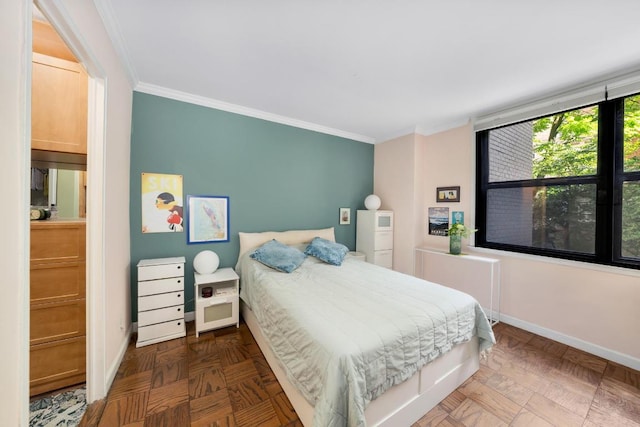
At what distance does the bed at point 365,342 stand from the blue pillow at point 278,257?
6.6 inches

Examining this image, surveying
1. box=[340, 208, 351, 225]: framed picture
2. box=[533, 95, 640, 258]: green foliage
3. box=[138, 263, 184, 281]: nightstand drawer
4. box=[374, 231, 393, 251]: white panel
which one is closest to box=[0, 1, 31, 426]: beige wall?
box=[138, 263, 184, 281]: nightstand drawer

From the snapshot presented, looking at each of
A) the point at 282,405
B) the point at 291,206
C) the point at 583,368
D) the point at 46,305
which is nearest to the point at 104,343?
the point at 46,305

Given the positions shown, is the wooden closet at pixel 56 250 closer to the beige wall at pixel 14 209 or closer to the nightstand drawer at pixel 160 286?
the nightstand drawer at pixel 160 286

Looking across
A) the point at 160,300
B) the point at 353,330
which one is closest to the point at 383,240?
the point at 353,330

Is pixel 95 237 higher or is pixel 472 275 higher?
pixel 95 237

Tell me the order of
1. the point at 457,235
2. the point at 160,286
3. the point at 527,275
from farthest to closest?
the point at 457,235, the point at 527,275, the point at 160,286

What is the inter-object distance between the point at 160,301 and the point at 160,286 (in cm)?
15

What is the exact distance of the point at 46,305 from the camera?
5.14 ft

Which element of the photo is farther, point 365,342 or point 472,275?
point 472,275

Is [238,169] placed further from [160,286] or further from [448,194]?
[448,194]

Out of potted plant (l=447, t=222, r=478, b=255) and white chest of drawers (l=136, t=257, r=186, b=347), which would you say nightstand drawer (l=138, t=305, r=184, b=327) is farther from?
potted plant (l=447, t=222, r=478, b=255)

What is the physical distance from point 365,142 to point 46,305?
414cm

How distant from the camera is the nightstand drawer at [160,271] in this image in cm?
219

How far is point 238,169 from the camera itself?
2.96 m
